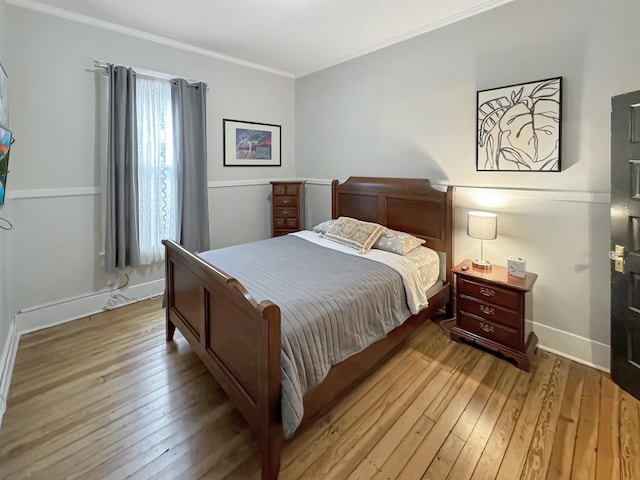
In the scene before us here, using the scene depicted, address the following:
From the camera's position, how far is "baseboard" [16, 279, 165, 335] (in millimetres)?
2879

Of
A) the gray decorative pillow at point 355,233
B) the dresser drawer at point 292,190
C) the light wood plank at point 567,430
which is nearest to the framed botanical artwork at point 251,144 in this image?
the dresser drawer at point 292,190

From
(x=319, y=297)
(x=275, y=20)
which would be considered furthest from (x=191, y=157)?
(x=319, y=297)

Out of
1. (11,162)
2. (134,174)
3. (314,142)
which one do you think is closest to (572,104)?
(314,142)

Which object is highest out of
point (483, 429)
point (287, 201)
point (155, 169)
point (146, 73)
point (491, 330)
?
point (146, 73)

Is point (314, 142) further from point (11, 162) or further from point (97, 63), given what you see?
point (11, 162)

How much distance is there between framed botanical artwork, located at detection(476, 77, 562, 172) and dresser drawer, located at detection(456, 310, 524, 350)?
1.25 metres

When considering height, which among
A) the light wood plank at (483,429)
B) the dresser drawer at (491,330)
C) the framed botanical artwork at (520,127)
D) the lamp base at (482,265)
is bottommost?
the light wood plank at (483,429)

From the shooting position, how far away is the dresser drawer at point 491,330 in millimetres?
2391

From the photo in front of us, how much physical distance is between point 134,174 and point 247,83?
1.90m

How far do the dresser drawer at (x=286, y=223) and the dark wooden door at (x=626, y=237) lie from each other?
3.18 meters

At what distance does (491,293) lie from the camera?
8.21ft

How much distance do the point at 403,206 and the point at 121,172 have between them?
282cm

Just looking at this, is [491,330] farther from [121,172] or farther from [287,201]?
[121,172]

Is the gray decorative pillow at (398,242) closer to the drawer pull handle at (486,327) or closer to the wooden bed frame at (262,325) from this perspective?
the wooden bed frame at (262,325)
